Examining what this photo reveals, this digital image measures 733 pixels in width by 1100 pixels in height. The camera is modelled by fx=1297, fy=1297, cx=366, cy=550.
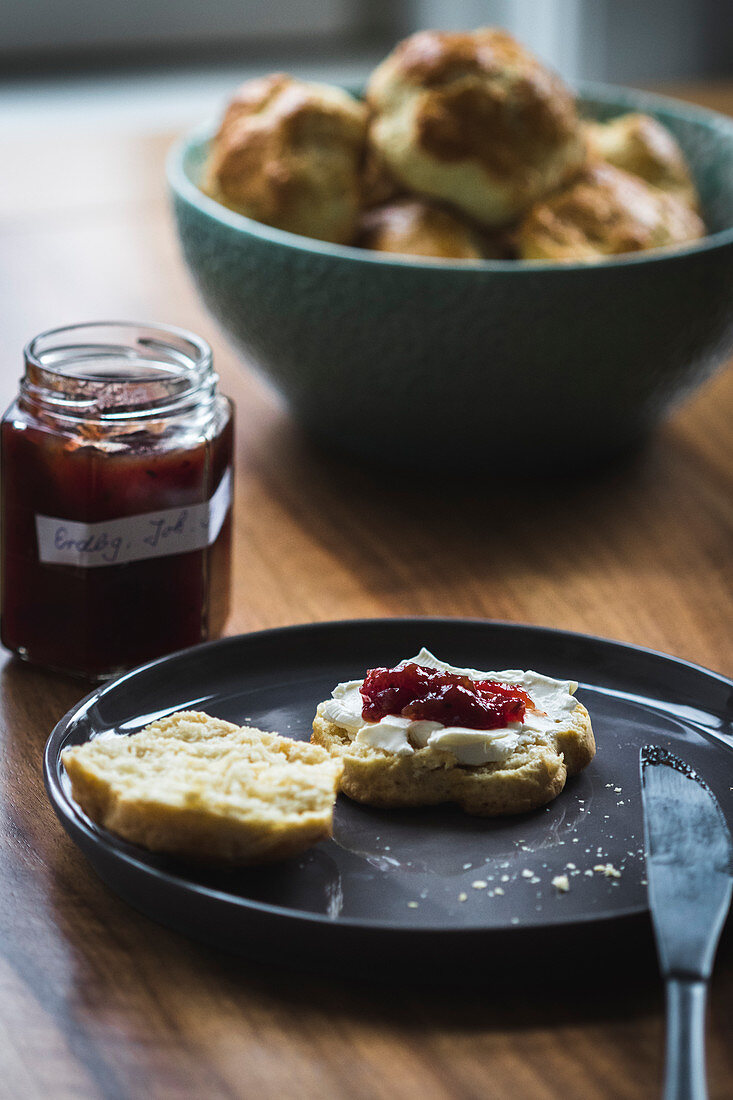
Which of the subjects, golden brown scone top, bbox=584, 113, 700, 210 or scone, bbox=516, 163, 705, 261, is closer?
scone, bbox=516, 163, 705, 261

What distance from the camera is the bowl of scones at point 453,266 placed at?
1229 mm

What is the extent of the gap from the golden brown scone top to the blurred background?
2.00 metres

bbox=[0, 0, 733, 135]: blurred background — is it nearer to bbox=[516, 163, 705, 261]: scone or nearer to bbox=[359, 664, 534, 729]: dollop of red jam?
bbox=[516, 163, 705, 261]: scone

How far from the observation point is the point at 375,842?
0.80 metres

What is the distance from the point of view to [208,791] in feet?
2.44

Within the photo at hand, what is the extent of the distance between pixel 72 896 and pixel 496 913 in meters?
0.26

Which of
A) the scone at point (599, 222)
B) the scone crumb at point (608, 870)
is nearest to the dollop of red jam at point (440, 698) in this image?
the scone crumb at point (608, 870)

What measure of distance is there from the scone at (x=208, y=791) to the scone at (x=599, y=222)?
66 cm

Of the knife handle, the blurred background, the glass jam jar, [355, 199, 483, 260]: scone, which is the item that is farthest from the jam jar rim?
the blurred background

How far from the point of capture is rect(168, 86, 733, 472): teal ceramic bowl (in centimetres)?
122

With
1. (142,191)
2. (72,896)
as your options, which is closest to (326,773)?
(72,896)

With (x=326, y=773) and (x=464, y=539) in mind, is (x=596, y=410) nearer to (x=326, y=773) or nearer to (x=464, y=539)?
(x=464, y=539)

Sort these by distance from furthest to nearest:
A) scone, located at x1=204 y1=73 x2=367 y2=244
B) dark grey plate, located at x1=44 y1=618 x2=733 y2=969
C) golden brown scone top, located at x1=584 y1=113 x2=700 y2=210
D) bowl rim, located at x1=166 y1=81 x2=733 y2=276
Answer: golden brown scone top, located at x1=584 y1=113 x2=700 y2=210, scone, located at x1=204 y1=73 x2=367 y2=244, bowl rim, located at x1=166 y1=81 x2=733 y2=276, dark grey plate, located at x1=44 y1=618 x2=733 y2=969

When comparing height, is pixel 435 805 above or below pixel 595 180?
below
